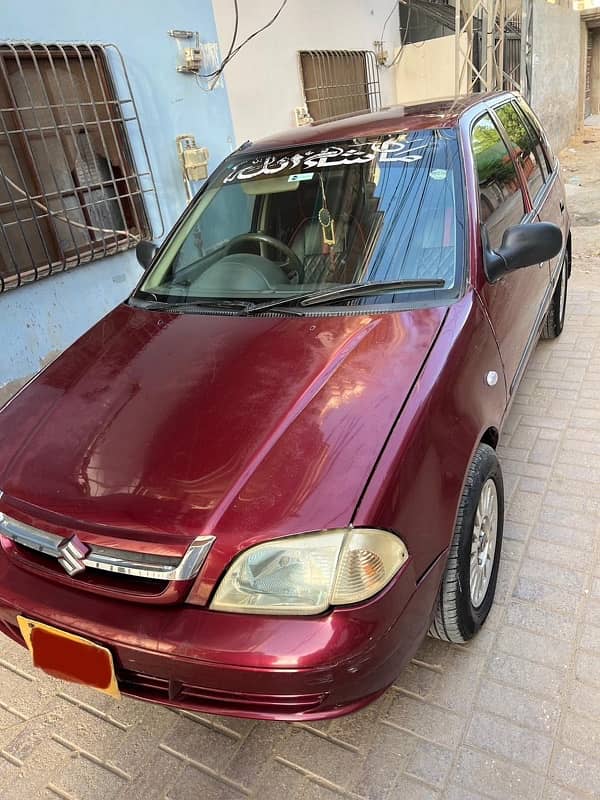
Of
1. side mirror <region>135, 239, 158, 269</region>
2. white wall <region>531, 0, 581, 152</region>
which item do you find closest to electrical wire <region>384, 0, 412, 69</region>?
white wall <region>531, 0, 581, 152</region>

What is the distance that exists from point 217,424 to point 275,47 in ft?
19.2

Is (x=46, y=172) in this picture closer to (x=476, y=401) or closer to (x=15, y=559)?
(x=15, y=559)

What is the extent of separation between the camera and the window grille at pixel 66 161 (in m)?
4.04

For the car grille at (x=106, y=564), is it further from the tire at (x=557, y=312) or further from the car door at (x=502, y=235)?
the tire at (x=557, y=312)

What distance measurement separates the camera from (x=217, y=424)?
1753 millimetres

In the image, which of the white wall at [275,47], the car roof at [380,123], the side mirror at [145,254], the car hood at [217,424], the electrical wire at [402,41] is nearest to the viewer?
the car hood at [217,424]

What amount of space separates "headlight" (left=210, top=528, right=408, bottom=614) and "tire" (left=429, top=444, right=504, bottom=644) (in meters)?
0.44

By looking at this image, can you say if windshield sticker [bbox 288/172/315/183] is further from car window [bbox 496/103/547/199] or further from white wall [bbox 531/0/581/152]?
white wall [bbox 531/0/581/152]

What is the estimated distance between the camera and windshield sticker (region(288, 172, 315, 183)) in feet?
8.70

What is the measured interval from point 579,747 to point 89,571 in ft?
4.95

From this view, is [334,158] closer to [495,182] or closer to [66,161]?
[495,182]

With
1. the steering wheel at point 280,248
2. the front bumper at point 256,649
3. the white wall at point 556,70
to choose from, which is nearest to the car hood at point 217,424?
the front bumper at point 256,649

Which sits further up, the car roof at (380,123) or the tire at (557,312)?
the car roof at (380,123)

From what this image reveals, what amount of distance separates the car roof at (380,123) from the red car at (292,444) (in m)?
0.03
